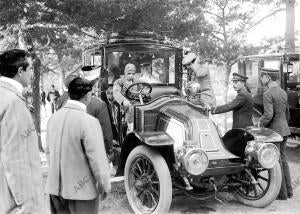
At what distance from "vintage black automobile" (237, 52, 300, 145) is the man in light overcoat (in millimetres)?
6828

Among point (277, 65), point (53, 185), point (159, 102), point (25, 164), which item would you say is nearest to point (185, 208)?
point (159, 102)

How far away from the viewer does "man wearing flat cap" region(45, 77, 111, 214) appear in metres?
2.75

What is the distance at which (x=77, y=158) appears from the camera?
2797 millimetres

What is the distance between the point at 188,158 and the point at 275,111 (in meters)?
1.99

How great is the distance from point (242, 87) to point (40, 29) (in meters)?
4.41

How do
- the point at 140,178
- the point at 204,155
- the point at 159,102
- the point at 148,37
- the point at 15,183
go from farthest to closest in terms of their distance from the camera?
the point at 148,37 → the point at 159,102 → the point at 140,178 → the point at 204,155 → the point at 15,183

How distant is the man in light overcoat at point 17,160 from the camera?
2221 millimetres

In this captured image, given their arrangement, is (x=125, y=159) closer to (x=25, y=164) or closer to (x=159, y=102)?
(x=159, y=102)

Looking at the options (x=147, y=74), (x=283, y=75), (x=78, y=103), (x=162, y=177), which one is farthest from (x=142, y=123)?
(x=283, y=75)

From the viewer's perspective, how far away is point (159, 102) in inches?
206

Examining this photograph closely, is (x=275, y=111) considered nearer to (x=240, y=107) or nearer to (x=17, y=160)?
(x=240, y=107)

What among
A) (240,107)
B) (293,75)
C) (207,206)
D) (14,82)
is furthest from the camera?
(293,75)

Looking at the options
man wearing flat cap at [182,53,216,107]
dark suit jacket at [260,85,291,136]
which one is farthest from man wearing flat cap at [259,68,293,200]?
man wearing flat cap at [182,53,216,107]

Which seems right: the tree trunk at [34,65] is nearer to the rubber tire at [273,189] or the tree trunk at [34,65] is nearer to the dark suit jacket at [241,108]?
the dark suit jacket at [241,108]
